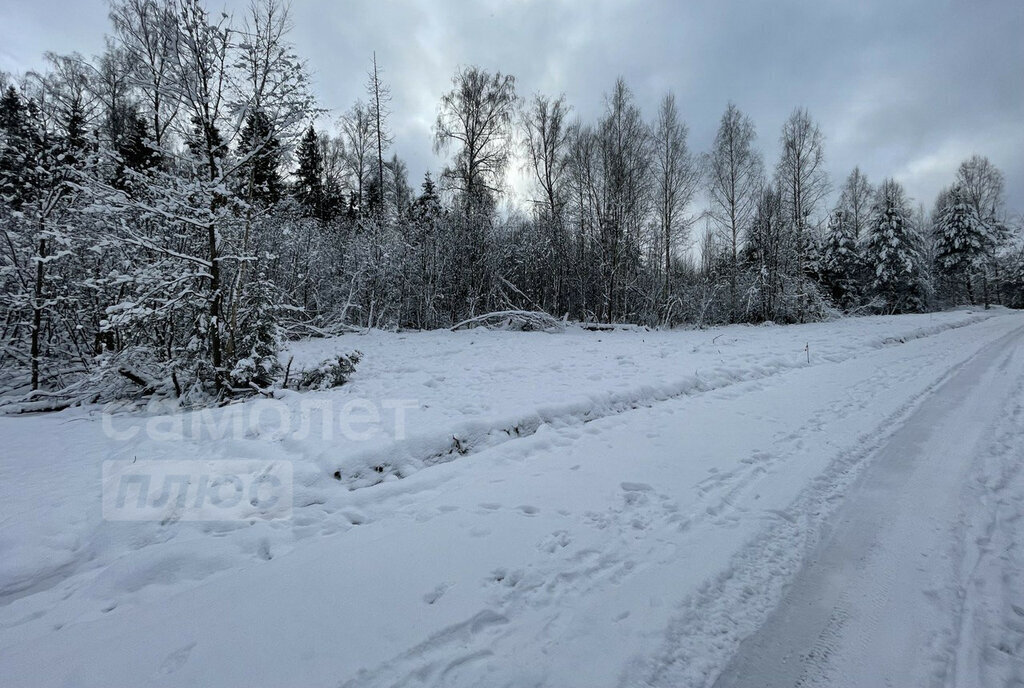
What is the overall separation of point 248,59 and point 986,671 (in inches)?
362

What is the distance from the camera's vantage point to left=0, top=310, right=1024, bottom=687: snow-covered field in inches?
77.3

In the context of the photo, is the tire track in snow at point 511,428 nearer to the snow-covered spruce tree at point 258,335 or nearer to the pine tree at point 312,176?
the snow-covered spruce tree at point 258,335

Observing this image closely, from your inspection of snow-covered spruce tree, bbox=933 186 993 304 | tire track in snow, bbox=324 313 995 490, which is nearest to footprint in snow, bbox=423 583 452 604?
tire track in snow, bbox=324 313 995 490

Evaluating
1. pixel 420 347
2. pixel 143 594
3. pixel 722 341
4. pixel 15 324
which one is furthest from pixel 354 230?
A: pixel 143 594

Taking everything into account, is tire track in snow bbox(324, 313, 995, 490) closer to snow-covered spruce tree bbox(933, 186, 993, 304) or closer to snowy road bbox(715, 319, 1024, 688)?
snowy road bbox(715, 319, 1024, 688)

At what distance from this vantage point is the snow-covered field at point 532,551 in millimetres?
1963

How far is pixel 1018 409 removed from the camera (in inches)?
217

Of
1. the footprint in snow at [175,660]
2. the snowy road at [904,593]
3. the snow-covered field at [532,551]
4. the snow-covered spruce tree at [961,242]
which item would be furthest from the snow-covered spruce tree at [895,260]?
the footprint in snow at [175,660]

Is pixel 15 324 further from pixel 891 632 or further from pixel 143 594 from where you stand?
pixel 891 632

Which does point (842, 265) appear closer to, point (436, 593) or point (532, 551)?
point (532, 551)

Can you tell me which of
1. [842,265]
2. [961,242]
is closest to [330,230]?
[842,265]

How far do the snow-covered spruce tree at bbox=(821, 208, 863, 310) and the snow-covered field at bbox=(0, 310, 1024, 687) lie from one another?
2843cm

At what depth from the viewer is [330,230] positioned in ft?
59.0

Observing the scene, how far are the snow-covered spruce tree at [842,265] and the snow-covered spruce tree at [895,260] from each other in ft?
2.79
